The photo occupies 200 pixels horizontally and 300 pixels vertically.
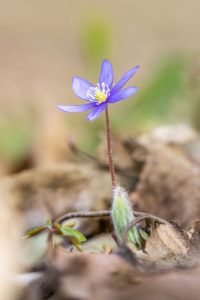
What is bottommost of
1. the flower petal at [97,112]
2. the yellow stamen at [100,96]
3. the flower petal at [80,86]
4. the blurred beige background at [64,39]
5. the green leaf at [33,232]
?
the green leaf at [33,232]

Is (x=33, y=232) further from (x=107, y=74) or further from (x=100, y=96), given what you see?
(x=107, y=74)

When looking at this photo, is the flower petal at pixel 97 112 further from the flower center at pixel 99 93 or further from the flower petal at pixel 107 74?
the flower petal at pixel 107 74

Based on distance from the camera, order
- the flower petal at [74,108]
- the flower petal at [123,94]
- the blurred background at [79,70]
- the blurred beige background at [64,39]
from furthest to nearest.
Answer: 1. the blurred beige background at [64,39]
2. the blurred background at [79,70]
3. the flower petal at [74,108]
4. the flower petal at [123,94]

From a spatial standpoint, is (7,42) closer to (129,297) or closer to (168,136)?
(168,136)

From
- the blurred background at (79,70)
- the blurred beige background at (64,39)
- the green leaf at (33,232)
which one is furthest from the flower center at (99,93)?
the blurred beige background at (64,39)

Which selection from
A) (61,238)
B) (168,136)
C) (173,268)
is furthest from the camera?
(168,136)

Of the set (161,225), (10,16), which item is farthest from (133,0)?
(161,225)

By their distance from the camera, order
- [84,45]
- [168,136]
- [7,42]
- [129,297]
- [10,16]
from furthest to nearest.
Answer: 1. [10,16]
2. [7,42]
3. [84,45]
4. [168,136]
5. [129,297]

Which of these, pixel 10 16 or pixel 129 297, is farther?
pixel 10 16
